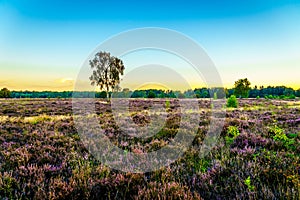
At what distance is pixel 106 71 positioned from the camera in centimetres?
4712

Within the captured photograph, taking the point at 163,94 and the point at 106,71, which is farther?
the point at 163,94

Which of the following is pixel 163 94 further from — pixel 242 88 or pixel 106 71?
pixel 242 88

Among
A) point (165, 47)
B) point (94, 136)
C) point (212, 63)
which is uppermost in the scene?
point (165, 47)

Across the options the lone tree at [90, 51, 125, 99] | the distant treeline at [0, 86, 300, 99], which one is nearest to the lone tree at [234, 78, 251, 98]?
the distant treeline at [0, 86, 300, 99]

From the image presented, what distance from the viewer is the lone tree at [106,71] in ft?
147

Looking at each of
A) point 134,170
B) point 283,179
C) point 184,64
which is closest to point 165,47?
point 184,64

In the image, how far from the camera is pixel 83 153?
5965 mm

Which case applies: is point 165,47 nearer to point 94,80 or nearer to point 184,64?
point 184,64

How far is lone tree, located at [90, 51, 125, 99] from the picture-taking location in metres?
44.8

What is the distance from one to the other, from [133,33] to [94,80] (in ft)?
137

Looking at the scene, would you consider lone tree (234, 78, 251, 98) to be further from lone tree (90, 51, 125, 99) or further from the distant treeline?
lone tree (90, 51, 125, 99)

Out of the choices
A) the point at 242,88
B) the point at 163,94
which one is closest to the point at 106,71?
the point at 163,94

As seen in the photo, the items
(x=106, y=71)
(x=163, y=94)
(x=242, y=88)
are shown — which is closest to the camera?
(x=106, y=71)

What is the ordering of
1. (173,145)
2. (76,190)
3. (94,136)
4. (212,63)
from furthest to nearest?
(94,136) < (212,63) < (173,145) < (76,190)
